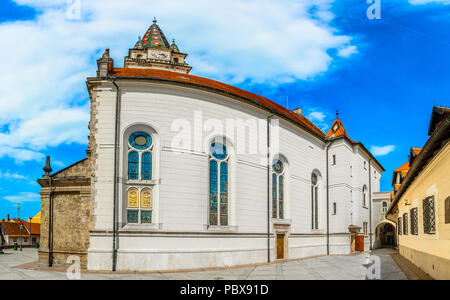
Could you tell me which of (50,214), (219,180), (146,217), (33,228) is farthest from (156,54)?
(33,228)

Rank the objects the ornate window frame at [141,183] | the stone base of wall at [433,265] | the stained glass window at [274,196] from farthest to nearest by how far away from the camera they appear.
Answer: the stained glass window at [274,196] → the ornate window frame at [141,183] → the stone base of wall at [433,265]

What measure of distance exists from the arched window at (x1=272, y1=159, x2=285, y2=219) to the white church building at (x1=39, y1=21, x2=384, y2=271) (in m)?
0.18

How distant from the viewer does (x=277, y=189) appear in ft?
89.1

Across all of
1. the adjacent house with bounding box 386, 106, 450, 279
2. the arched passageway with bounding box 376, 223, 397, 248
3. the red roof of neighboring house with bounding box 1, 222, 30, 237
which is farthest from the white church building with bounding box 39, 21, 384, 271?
the red roof of neighboring house with bounding box 1, 222, 30, 237

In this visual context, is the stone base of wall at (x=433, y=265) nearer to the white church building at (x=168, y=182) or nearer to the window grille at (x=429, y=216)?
the window grille at (x=429, y=216)

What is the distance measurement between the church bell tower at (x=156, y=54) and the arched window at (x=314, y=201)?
81.0 feet

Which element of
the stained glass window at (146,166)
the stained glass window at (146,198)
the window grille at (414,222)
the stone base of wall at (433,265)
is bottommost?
the stone base of wall at (433,265)

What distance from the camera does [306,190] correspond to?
100ft

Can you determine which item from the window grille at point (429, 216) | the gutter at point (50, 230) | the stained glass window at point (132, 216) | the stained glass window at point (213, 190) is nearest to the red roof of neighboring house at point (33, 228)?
the gutter at point (50, 230)

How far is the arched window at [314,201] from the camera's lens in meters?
31.7
